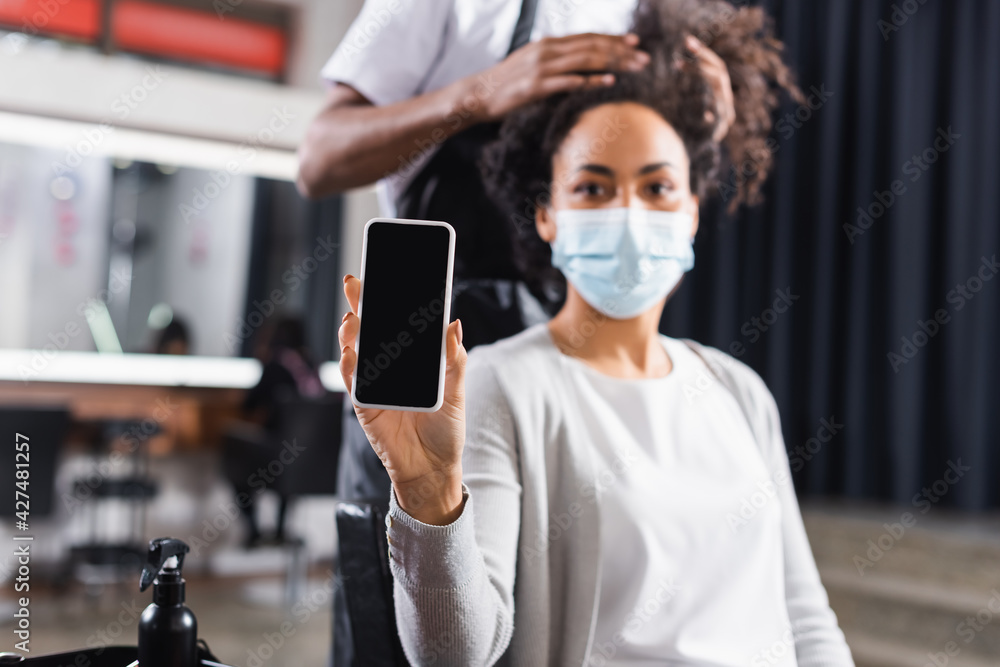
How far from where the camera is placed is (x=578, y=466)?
110 centimetres

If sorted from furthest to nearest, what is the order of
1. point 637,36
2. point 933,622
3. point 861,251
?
1. point 861,251
2. point 933,622
3. point 637,36

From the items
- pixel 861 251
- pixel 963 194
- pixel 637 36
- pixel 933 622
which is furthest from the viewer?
pixel 861 251

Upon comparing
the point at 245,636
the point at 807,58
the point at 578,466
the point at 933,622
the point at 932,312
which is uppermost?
the point at 807,58

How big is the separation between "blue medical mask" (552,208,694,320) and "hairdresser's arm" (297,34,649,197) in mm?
184

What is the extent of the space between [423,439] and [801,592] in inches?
28.3

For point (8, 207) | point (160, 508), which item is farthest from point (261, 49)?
point (160, 508)

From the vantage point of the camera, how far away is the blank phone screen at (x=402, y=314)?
0.71m

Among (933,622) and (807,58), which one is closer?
(933,622)

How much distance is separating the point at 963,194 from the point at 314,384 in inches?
126

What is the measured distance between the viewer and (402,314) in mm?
714

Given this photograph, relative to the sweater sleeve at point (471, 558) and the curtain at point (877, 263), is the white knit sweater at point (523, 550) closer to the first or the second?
the sweater sleeve at point (471, 558)

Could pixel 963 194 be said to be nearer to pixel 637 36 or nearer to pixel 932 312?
pixel 932 312

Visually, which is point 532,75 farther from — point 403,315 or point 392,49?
point 403,315

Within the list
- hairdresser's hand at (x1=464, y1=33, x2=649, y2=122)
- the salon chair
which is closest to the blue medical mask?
hairdresser's hand at (x1=464, y1=33, x2=649, y2=122)
